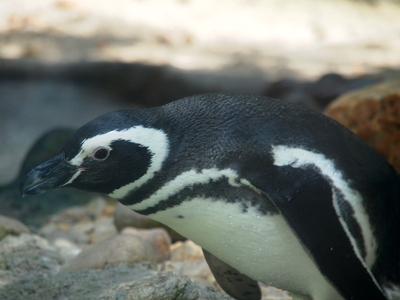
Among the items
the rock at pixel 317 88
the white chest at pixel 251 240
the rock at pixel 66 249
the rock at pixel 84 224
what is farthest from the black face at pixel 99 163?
the rock at pixel 317 88

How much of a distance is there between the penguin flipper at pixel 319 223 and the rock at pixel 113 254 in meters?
0.94

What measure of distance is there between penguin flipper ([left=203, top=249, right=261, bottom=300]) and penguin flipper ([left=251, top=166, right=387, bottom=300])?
456mm

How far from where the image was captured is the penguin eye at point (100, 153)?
138 centimetres

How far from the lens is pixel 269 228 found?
1436 millimetres

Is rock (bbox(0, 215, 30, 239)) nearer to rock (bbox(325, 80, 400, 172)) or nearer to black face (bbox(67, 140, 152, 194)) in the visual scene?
black face (bbox(67, 140, 152, 194))

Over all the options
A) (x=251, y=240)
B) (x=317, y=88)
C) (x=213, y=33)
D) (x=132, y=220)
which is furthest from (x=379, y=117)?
(x=213, y=33)

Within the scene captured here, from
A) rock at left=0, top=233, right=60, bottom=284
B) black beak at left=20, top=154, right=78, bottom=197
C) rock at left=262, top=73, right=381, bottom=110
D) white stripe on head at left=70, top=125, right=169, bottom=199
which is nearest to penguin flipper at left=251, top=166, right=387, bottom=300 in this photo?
white stripe on head at left=70, top=125, right=169, bottom=199

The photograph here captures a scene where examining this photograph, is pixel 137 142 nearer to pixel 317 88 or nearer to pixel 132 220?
pixel 132 220

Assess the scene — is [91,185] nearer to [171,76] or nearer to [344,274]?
[344,274]

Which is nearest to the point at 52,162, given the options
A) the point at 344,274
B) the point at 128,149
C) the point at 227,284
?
the point at 128,149

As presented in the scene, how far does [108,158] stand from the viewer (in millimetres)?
1396

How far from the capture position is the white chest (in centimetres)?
143

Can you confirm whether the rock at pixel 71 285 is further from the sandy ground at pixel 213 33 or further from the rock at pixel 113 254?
the sandy ground at pixel 213 33

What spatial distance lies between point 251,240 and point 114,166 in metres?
0.48
